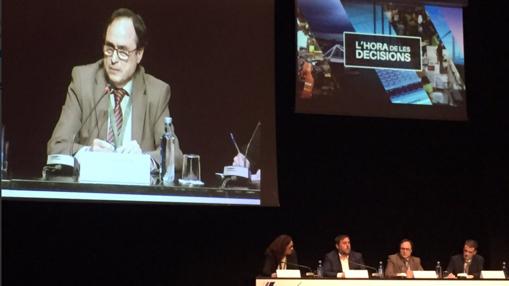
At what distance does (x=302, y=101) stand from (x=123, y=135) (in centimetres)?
156

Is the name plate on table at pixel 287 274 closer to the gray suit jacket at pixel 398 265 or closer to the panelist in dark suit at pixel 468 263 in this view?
the gray suit jacket at pixel 398 265

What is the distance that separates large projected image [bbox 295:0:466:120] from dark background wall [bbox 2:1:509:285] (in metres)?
0.28

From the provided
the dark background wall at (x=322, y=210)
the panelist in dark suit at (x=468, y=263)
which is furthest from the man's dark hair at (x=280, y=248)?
the panelist in dark suit at (x=468, y=263)

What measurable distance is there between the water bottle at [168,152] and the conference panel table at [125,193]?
0.07 meters

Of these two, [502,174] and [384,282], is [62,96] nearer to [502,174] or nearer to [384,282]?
[384,282]

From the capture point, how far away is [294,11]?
5777 millimetres

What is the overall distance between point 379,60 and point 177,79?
1.84 m

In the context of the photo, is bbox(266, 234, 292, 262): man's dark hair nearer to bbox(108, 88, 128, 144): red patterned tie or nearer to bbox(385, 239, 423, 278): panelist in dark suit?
bbox(385, 239, 423, 278): panelist in dark suit

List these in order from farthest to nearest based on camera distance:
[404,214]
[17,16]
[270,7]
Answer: [404,214] < [270,7] < [17,16]

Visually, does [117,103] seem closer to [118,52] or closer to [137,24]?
[118,52]

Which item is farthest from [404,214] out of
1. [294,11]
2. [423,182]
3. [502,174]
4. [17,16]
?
[17,16]

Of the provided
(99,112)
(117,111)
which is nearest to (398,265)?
(117,111)

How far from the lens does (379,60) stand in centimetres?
581

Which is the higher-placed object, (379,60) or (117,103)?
(379,60)
